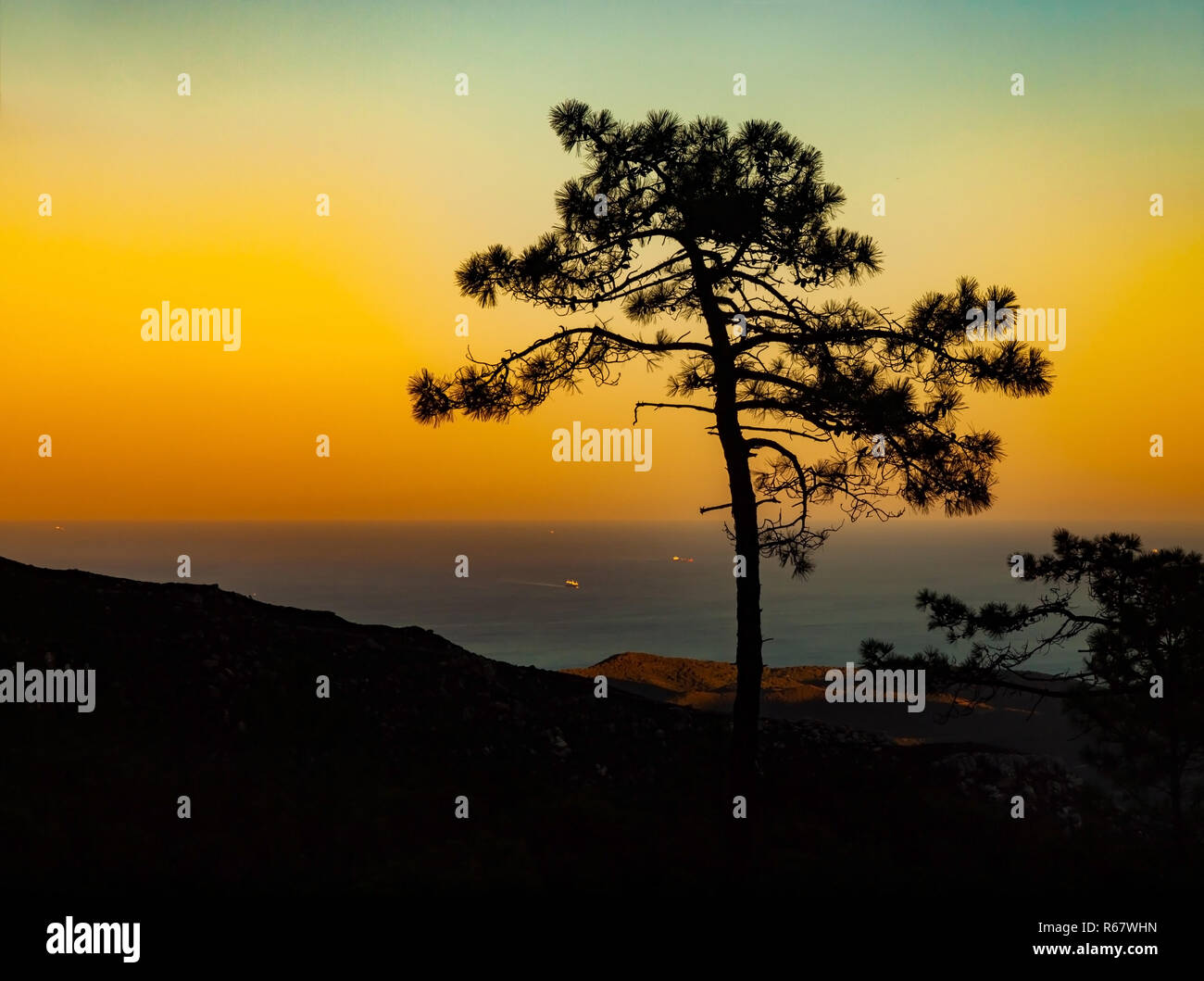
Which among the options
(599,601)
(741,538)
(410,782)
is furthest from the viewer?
(599,601)

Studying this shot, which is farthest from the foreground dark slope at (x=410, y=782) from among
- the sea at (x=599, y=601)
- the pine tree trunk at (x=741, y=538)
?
the sea at (x=599, y=601)

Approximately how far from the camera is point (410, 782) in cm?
1352

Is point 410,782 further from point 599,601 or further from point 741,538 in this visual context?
point 599,601

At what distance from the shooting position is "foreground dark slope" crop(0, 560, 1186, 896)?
432 inches

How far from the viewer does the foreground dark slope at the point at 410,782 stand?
1096 cm

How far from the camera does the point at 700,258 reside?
1193 cm

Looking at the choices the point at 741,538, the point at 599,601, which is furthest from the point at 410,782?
the point at 599,601

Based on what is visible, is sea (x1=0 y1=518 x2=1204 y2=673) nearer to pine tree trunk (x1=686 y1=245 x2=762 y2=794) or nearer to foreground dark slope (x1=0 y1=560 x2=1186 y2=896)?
foreground dark slope (x1=0 y1=560 x2=1186 y2=896)

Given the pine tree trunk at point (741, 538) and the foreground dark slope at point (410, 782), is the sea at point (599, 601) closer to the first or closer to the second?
the foreground dark slope at point (410, 782)

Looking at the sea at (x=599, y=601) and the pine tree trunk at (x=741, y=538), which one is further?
the sea at (x=599, y=601)

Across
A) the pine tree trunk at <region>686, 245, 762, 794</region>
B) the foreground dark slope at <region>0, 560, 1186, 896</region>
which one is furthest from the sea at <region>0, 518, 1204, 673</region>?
the pine tree trunk at <region>686, 245, 762, 794</region>
